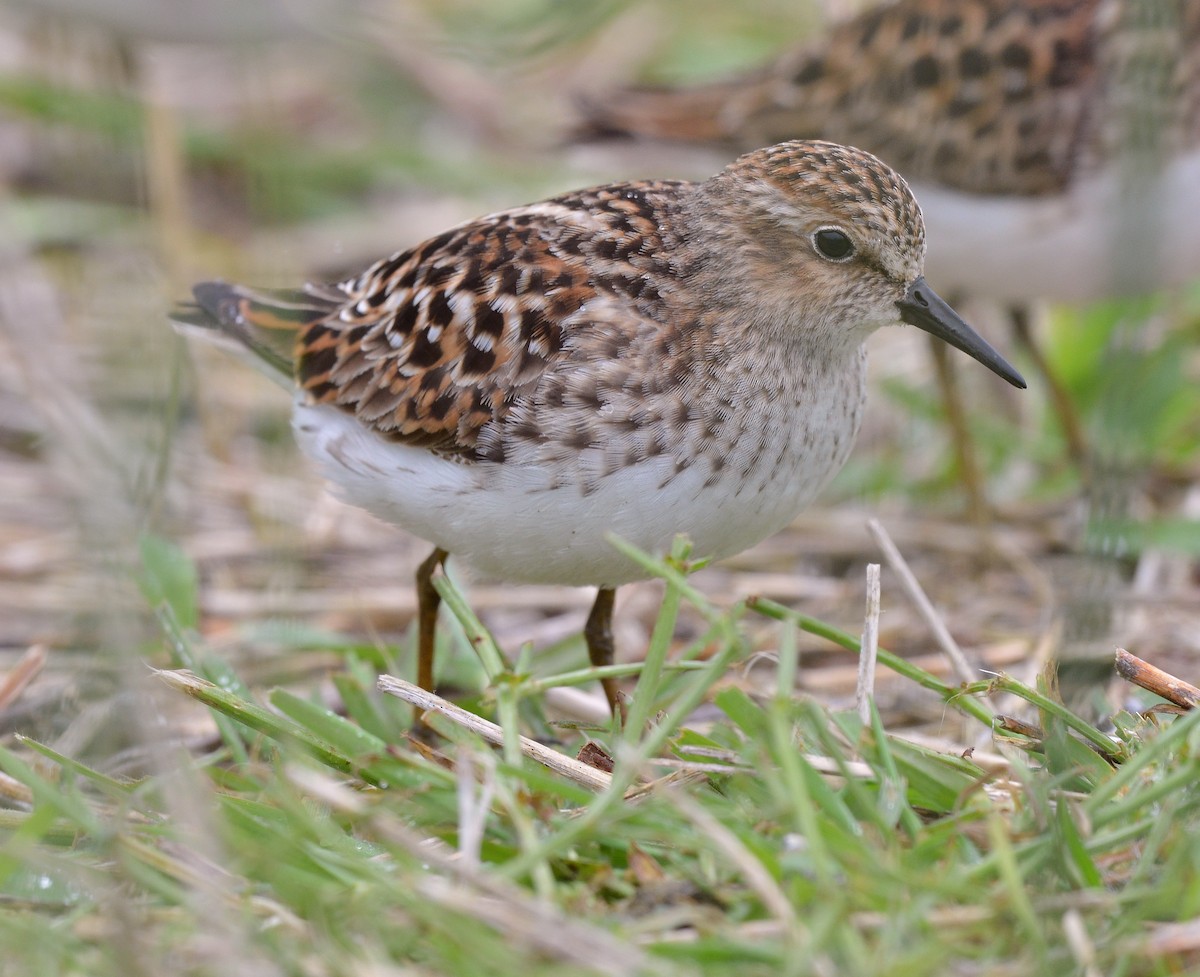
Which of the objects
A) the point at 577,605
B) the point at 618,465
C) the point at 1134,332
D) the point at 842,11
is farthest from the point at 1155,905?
the point at 842,11

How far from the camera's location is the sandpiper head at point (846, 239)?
306 cm

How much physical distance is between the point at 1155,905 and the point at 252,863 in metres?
1.36

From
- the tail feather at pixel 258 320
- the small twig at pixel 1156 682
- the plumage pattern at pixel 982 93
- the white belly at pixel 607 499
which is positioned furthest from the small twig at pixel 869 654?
the plumage pattern at pixel 982 93

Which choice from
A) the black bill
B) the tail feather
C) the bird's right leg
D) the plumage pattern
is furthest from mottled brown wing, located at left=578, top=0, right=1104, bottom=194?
the bird's right leg

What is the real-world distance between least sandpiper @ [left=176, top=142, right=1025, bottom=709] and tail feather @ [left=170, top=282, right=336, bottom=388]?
0.40 m

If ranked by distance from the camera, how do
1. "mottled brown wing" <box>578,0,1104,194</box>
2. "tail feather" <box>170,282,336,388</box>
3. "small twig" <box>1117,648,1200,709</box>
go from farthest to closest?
"mottled brown wing" <box>578,0,1104,194</box> < "tail feather" <box>170,282,336,388</box> < "small twig" <box>1117,648,1200,709</box>

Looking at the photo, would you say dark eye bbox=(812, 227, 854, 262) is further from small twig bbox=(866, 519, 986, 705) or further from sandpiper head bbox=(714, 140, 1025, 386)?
small twig bbox=(866, 519, 986, 705)

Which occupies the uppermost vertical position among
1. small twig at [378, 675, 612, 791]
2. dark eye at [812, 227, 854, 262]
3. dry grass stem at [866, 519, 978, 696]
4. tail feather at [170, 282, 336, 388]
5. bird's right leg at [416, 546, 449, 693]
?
dark eye at [812, 227, 854, 262]

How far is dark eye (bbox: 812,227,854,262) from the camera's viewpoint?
3.08m

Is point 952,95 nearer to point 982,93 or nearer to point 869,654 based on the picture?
point 982,93

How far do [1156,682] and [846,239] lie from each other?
1.05 m

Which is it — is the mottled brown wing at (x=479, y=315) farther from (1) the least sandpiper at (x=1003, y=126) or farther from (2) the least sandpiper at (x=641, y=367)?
(1) the least sandpiper at (x=1003, y=126)

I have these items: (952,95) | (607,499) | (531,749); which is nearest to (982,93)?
(952,95)

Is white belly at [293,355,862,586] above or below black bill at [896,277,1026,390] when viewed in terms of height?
below
